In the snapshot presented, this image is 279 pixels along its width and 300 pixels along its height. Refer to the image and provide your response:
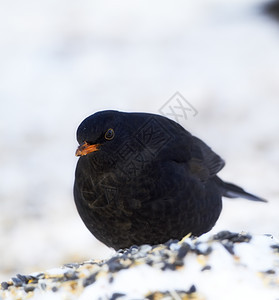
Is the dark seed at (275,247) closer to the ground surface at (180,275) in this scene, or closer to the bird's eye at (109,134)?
the ground surface at (180,275)

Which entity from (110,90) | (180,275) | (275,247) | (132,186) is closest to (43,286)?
(180,275)

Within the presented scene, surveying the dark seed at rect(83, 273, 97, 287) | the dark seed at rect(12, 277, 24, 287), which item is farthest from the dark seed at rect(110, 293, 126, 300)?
the dark seed at rect(12, 277, 24, 287)

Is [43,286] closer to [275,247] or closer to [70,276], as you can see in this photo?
[70,276]

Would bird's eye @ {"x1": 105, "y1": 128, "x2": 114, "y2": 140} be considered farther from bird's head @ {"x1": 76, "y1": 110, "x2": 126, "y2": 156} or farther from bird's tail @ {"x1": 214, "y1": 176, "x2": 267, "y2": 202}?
bird's tail @ {"x1": 214, "y1": 176, "x2": 267, "y2": 202}

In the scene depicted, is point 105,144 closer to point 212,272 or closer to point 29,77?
point 212,272

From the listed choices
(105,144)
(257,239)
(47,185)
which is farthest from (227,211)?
(257,239)

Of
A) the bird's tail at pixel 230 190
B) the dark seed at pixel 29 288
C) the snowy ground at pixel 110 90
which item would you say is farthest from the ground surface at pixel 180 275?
the snowy ground at pixel 110 90
